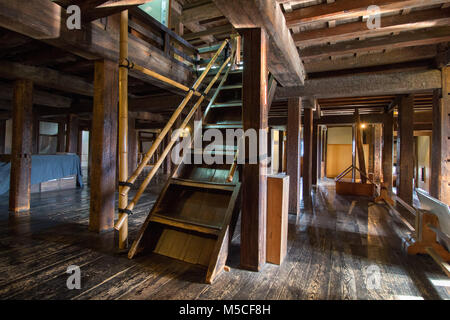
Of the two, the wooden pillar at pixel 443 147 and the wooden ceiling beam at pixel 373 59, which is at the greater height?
the wooden ceiling beam at pixel 373 59

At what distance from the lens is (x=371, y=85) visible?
4.03 meters

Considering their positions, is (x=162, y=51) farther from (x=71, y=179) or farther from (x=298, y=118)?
(x=71, y=179)

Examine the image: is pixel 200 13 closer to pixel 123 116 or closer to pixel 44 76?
pixel 44 76

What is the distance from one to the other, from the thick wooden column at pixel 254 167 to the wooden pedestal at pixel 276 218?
15cm

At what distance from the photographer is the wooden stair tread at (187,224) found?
7.22 feet

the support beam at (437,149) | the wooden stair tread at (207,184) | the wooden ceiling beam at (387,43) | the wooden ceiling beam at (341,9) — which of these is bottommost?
the wooden stair tread at (207,184)

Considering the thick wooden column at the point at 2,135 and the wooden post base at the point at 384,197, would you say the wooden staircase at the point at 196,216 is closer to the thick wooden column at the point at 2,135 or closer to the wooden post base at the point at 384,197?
the wooden post base at the point at 384,197

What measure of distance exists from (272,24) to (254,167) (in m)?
1.36

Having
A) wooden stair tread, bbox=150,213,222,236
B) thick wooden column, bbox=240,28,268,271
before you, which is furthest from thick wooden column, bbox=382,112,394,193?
wooden stair tread, bbox=150,213,222,236

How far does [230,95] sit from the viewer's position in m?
3.81

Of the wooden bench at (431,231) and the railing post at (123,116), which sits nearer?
the wooden bench at (431,231)

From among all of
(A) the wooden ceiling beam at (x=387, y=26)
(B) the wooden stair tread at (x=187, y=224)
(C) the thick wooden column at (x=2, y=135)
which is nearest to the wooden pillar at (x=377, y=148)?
(A) the wooden ceiling beam at (x=387, y=26)

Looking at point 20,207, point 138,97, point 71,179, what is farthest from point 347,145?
point 20,207

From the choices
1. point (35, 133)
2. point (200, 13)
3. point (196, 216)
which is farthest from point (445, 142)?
point (35, 133)
